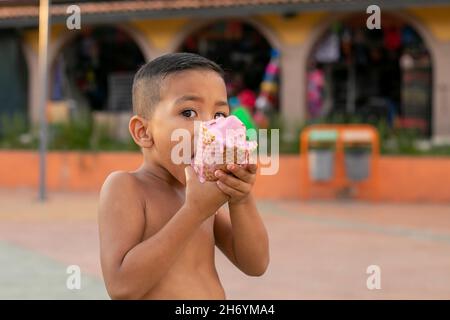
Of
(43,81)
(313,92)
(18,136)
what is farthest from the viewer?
(313,92)

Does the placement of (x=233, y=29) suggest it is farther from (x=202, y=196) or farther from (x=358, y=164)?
(x=202, y=196)

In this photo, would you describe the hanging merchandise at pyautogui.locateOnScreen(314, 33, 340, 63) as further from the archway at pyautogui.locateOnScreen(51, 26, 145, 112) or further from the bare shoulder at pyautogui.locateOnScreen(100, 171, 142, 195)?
the bare shoulder at pyautogui.locateOnScreen(100, 171, 142, 195)

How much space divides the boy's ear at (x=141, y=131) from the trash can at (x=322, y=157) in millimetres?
9515

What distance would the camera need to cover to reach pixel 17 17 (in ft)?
53.5

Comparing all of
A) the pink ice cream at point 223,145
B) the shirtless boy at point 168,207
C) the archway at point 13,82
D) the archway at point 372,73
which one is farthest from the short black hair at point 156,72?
the archway at point 13,82

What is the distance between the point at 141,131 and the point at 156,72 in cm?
16

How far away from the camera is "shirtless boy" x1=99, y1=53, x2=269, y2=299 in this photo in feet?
5.97

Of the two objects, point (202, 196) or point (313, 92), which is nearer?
point (202, 196)

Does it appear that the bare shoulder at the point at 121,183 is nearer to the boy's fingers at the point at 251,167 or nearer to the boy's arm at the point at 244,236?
the boy's arm at the point at 244,236

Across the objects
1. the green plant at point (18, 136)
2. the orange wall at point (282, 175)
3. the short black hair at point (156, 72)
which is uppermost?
the green plant at point (18, 136)

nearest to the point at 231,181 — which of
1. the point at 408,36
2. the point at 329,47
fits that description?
the point at 329,47

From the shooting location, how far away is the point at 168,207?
1.98m

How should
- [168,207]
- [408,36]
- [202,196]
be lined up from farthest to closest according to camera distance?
[408,36] < [168,207] < [202,196]

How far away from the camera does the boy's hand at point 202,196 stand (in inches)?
68.7
